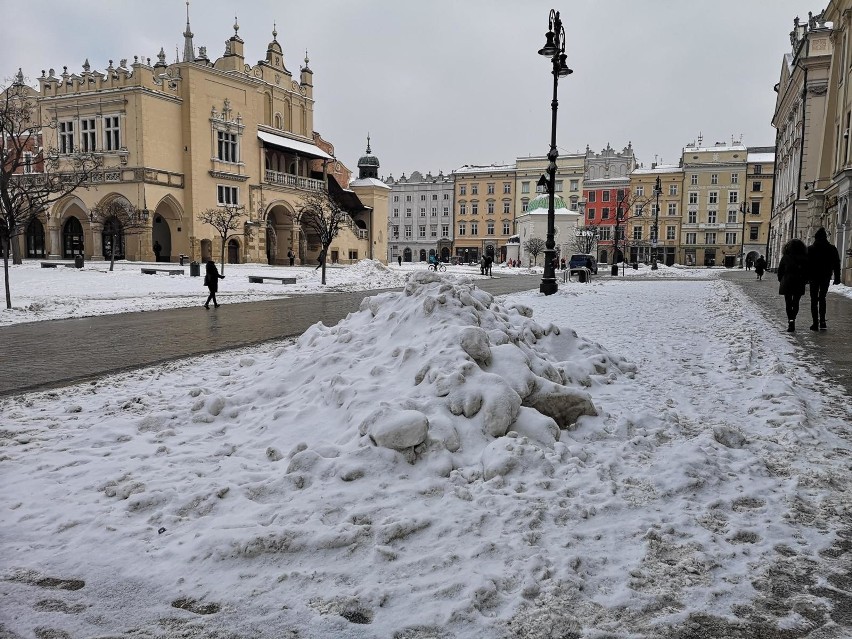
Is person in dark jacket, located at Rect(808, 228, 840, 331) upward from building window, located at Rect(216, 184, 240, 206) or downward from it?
downward

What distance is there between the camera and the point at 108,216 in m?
36.6

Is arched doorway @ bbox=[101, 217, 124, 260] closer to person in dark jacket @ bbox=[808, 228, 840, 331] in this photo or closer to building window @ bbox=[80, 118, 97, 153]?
building window @ bbox=[80, 118, 97, 153]

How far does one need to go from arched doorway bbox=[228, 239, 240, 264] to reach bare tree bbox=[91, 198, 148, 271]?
6.70m

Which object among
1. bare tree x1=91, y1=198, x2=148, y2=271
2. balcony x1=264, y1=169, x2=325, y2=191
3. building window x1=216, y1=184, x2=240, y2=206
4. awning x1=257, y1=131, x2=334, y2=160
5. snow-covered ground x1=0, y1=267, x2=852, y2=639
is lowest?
snow-covered ground x1=0, y1=267, x2=852, y2=639

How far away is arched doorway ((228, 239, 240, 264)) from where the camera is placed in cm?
4483

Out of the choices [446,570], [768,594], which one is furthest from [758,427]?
[446,570]

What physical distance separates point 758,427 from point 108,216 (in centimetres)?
3881

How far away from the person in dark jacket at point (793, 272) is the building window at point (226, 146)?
40.5 meters

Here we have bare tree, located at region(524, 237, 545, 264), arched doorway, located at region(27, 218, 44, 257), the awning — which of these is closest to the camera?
arched doorway, located at region(27, 218, 44, 257)

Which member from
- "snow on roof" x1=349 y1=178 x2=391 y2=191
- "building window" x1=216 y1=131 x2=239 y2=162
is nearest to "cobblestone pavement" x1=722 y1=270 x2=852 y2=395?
"building window" x1=216 y1=131 x2=239 y2=162

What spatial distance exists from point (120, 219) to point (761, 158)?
8255 centimetres

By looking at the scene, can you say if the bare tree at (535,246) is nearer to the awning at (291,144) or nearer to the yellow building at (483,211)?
the yellow building at (483,211)

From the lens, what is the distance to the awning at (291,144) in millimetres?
47781

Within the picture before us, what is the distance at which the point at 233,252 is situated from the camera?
45.3 m
